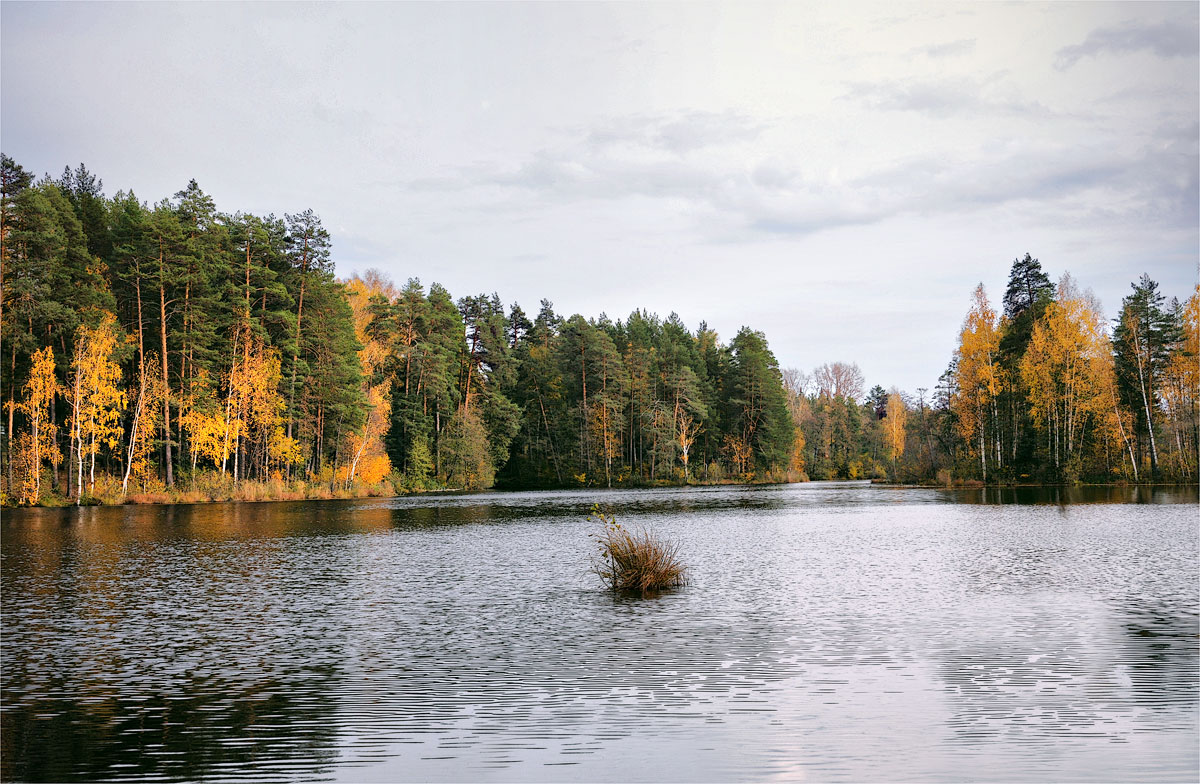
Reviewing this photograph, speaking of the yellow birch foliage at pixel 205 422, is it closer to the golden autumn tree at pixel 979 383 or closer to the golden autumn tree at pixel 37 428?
the golden autumn tree at pixel 37 428

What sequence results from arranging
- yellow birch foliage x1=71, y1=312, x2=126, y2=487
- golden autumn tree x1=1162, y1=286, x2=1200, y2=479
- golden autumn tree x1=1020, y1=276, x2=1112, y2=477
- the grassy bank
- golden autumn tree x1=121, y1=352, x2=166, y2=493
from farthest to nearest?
golden autumn tree x1=1020, y1=276, x2=1112, y2=477
golden autumn tree x1=1162, y1=286, x2=1200, y2=479
golden autumn tree x1=121, y1=352, x2=166, y2=493
the grassy bank
yellow birch foliage x1=71, y1=312, x2=126, y2=487

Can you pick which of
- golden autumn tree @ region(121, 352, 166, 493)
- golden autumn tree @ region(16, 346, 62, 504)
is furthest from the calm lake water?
golden autumn tree @ region(121, 352, 166, 493)

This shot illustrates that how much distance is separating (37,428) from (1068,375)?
64948mm

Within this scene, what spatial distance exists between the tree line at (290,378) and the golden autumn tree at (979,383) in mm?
33724

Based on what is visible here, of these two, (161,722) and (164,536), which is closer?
(161,722)

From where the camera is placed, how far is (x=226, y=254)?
59500 mm

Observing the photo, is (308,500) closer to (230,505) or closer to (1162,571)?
(230,505)

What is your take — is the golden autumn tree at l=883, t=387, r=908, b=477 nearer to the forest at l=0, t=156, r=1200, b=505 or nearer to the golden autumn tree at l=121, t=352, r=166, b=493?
the forest at l=0, t=156, r=1200, b=505

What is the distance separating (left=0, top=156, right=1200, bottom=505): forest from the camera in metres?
48.7

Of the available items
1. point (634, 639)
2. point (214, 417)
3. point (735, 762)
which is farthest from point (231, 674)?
point (214, 417)

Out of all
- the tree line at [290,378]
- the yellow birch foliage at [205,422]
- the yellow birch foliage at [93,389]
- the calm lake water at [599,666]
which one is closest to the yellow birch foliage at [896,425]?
the tree line at [290,378]

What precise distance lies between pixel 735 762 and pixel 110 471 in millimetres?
56032

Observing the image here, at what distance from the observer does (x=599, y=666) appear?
10.8 m

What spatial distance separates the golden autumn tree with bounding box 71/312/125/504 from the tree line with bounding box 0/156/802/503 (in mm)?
141
